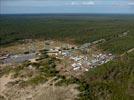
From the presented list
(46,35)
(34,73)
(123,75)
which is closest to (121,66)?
(123,75)

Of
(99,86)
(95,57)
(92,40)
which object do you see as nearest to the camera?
(99,86)

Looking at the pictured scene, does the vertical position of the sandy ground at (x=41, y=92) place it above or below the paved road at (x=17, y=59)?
above

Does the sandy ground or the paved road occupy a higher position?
the sandy ground

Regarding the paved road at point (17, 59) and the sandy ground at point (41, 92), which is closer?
the sandy ground at point (41, 92)

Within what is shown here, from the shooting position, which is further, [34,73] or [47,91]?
[34,73]

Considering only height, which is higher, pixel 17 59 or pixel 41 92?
pixel 41 92

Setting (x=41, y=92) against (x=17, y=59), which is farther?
(x=17, y=59)

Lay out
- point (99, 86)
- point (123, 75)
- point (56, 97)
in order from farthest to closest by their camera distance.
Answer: point (123, 75) → point (99, 86) → point (56, 97)

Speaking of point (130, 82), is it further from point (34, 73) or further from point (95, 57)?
point (95, 57)

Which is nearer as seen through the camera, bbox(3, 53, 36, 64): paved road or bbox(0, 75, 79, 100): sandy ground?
bbox(0, 75, 79, 100): sandy ground
